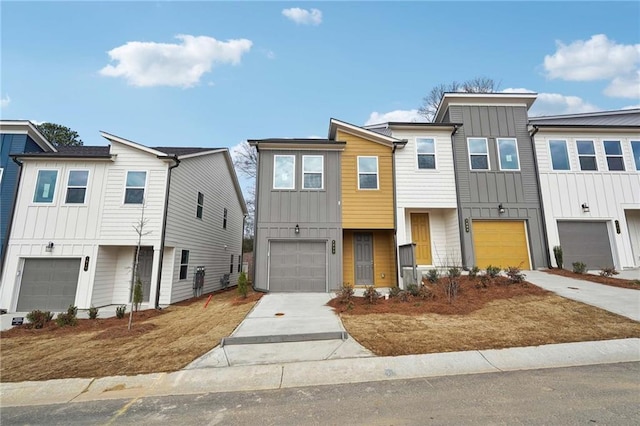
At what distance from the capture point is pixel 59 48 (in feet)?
38.1

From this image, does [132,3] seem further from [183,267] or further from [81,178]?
[183,267]

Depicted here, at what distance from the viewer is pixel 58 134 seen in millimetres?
24828

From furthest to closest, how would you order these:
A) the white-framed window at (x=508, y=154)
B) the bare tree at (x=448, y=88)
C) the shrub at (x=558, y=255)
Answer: the bare tree at (x=448, y=88) < the white-framed window at (x=508, y=154) < the shrub at (x=558, y=255)

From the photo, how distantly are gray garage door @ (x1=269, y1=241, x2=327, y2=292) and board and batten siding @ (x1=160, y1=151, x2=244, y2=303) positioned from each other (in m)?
4.12

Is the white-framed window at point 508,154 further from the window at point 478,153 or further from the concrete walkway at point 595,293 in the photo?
the concrete walkway at point 595,293

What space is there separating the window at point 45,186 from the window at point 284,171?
869 centimetres

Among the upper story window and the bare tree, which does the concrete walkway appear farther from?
the bare tree

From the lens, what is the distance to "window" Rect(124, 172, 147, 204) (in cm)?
1121

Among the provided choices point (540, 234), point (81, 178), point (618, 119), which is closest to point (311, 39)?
point (81, 178)

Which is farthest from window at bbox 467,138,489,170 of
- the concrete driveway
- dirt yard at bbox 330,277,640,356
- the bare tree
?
the bare tree

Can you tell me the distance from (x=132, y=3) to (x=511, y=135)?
16.7 meters

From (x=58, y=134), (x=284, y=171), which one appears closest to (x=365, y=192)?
(x=284, y=171)

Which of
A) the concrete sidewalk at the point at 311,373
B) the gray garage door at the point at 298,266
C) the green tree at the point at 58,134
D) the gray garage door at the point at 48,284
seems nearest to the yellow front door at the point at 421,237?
the gray garage door at the point at 298,266

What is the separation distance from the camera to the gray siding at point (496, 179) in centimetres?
1140
